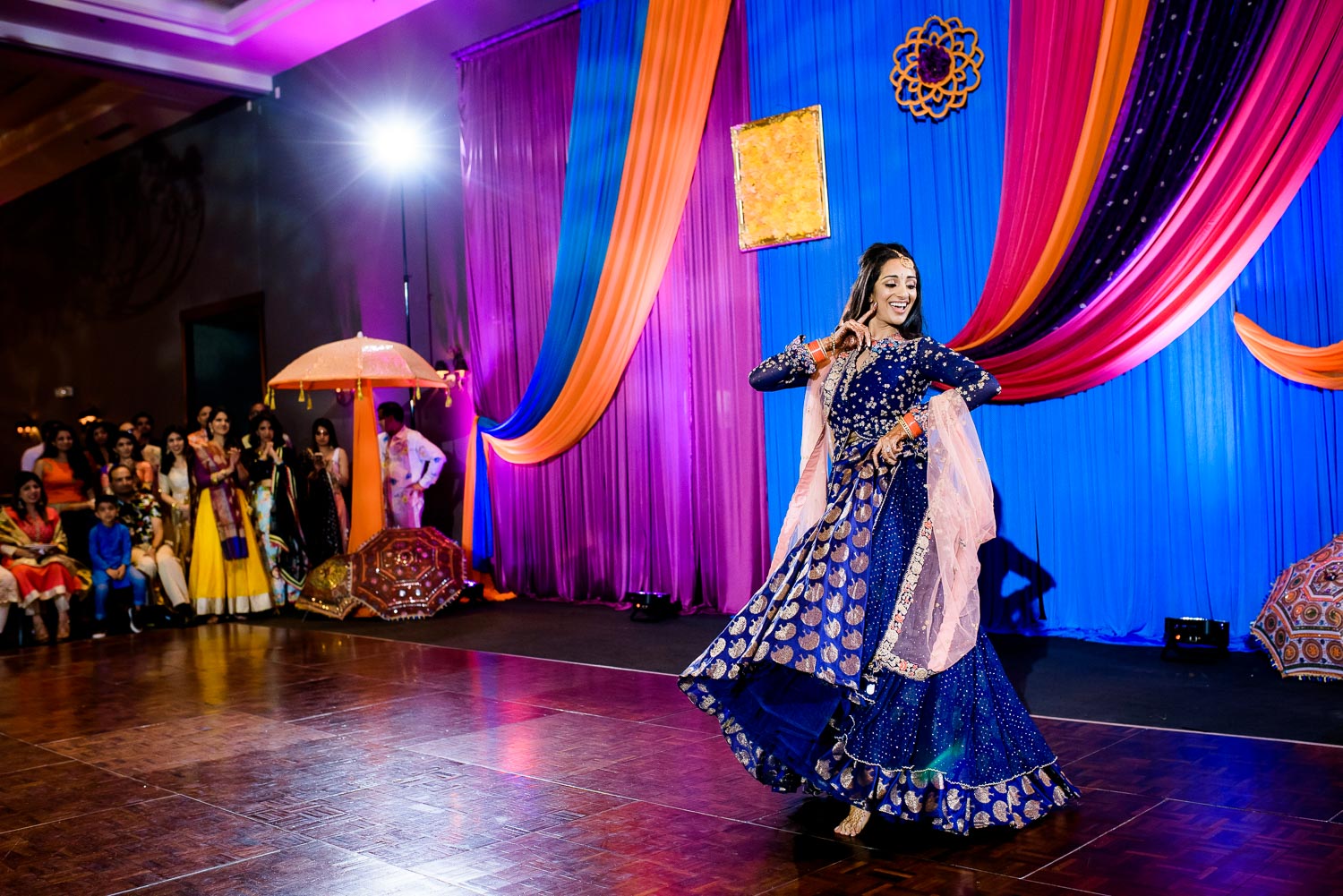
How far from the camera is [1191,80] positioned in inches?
196

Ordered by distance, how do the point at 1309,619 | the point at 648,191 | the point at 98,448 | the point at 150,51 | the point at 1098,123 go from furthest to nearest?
1. the point at 150,51
2. the point at 98,448
3. the point at 648,191
4. the point at 1098,123
5. the point at 1309,619

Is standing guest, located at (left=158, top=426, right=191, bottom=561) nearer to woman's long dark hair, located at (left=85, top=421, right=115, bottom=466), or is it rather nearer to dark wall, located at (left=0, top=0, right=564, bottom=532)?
woman's long dark hair, located at (left=85, top=421, right=115, bottom=466)

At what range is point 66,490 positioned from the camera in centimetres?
824

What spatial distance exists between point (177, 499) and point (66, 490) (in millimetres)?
759

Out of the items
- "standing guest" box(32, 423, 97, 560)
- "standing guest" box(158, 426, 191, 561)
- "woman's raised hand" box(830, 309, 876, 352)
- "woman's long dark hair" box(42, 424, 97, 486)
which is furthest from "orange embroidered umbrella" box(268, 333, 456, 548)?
"woman's raised hand" box(830, 309, 876, 352)

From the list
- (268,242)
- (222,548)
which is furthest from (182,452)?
(268,242)

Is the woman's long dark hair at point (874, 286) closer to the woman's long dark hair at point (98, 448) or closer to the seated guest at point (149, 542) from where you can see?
the seated guest at point (149, 542)

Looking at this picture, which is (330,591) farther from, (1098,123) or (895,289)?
(895,289)

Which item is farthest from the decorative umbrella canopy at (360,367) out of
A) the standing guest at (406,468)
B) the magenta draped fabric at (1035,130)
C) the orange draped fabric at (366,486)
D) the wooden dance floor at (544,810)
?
the magenta draped fabric at (1035,130)

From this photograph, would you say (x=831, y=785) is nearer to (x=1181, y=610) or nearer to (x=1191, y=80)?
(x=1181, y=610)

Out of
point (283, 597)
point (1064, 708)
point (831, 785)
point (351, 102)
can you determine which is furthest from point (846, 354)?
point (351, 102)

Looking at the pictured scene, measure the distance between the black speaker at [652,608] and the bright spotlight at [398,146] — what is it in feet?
13.1

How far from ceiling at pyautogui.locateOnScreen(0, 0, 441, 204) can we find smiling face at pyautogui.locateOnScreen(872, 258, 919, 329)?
6781mm

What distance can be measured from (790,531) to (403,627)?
4.41 m
